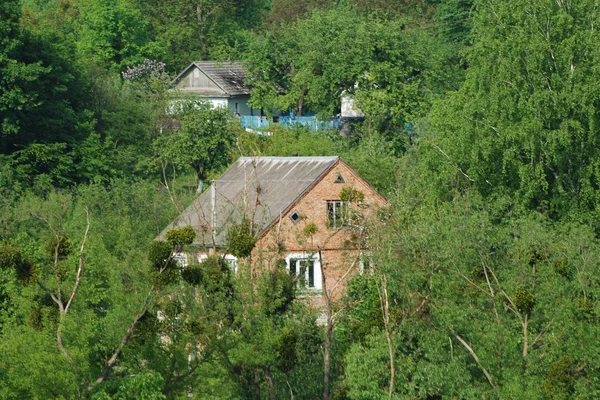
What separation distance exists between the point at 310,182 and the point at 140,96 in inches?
1199

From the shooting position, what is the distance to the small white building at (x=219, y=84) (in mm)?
70750

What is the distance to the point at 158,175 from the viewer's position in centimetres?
5991

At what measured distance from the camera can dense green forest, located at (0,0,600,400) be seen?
26.2m

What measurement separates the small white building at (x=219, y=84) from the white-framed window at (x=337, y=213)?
31.7 m

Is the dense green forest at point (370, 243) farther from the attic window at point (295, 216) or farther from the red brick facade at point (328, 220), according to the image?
the attic window at point (295, 216)

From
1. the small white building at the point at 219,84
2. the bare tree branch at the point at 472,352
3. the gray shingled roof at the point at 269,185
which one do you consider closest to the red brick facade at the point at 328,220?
the gray shingled roof at the point at 269,185

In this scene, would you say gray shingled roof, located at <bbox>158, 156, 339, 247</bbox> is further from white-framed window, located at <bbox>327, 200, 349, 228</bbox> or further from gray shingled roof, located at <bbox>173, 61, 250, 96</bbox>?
gray shingled roof, located at <bbox>173, 61, 250, 96</bbox>

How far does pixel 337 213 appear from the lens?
123ft

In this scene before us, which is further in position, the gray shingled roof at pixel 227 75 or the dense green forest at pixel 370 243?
the gray shingled roof at pixel 227 75

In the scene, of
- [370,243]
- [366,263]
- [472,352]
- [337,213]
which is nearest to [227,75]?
[337,213]

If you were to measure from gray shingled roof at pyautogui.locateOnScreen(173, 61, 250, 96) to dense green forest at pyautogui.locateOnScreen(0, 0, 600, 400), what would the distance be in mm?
12588

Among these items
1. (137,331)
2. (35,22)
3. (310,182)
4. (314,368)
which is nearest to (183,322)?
(137,331)

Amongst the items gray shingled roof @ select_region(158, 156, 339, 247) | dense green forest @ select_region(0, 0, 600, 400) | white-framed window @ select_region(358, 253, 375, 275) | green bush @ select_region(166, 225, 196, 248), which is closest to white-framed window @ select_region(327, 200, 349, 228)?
gray shingled roof @ select_region(158, 156, 339, 247)

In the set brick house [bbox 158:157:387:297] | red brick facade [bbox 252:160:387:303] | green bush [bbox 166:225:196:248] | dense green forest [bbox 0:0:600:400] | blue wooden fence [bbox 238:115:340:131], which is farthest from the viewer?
blue wooden fence [bbox 238:115:340:131]
